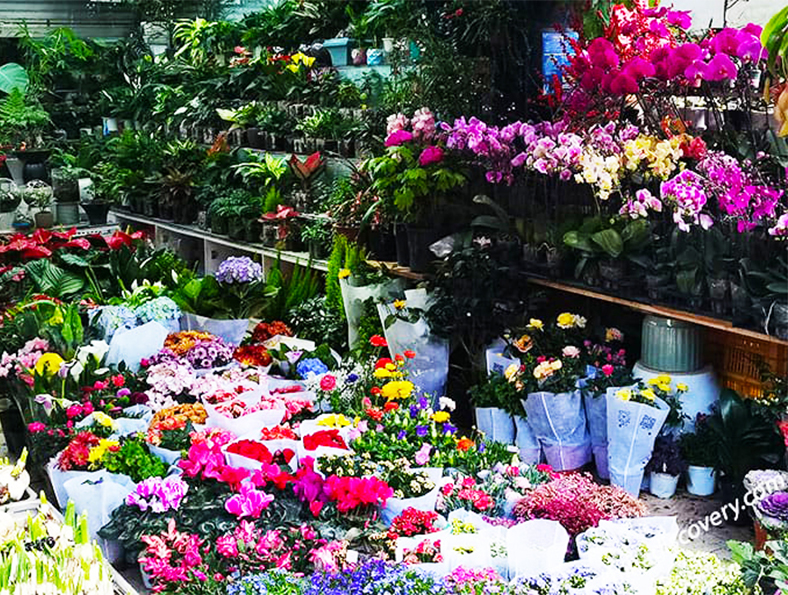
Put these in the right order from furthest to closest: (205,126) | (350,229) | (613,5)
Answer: (205,126)
(350,229)
(613,5)

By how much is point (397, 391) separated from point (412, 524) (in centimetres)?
94

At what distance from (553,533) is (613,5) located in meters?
2.51

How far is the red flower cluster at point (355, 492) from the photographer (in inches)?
123

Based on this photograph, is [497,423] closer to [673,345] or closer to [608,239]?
[673,345]

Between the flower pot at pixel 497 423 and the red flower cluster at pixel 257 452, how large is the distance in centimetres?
127

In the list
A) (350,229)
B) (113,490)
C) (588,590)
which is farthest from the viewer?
(350,229)

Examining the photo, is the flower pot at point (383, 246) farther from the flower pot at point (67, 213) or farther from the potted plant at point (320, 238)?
the flower pot at point (67, 213)

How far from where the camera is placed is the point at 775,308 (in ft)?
12.1

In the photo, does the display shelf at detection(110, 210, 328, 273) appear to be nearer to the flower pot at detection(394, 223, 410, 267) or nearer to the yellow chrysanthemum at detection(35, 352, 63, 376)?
the flower pot at detection(394, 223, 410, 267)

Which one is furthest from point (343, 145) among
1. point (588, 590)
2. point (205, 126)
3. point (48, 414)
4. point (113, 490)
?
point (588, 590)

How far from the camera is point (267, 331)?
5.05 m

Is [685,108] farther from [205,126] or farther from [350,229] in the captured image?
[205,126]

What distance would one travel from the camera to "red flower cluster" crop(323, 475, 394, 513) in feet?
10.2

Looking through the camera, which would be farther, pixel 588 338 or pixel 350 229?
pixel 350 229
